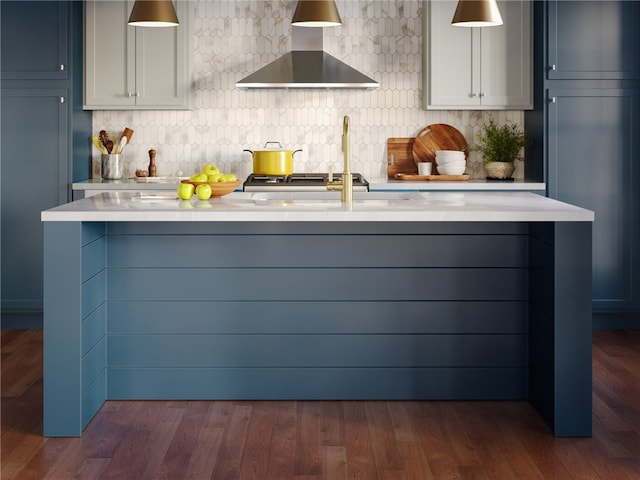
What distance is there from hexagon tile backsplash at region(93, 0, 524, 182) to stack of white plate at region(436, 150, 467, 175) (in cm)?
30

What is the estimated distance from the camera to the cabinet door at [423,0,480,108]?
588cm

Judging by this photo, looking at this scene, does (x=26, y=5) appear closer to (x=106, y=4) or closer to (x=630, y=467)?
(x=106, y=4)

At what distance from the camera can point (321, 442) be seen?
3508 mm

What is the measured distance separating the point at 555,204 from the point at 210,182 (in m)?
1.55

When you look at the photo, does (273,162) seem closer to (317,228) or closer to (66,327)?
(317,228)

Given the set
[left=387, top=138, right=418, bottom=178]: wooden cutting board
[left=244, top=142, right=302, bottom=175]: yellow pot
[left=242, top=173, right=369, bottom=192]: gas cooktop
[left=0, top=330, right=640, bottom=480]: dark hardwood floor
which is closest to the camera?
[left=0, top=330, right=640, bottom=480]: dark hardwood floor

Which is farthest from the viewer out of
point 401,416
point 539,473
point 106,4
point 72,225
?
point 106,4

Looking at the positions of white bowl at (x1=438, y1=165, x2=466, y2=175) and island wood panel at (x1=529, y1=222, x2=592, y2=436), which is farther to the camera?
white bowl at (x1=438, y1=165, x2=466, y2=175)

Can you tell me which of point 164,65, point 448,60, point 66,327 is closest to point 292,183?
point 164,65

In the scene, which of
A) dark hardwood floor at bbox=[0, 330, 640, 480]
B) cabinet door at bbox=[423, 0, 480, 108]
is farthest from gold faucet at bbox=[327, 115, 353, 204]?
cabinet door at bbox=[423, 0, 480, 108]

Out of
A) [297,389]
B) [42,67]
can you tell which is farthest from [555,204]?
[42,67]

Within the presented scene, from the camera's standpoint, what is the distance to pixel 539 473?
319 cm

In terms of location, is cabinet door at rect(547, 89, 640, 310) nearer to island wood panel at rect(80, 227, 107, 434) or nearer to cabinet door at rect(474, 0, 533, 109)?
cabinet door at rect(474, 0, 533, 109)

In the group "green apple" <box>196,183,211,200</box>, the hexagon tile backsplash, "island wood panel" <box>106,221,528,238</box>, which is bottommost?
"island wood panel" <box>106,221,528,238</box>
